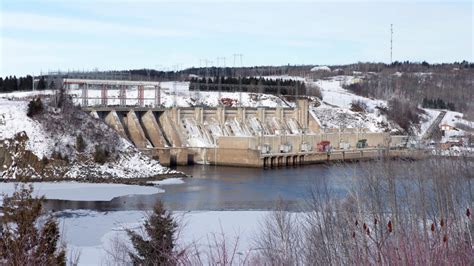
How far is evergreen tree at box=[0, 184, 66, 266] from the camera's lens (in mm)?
6977

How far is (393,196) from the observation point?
10906mm

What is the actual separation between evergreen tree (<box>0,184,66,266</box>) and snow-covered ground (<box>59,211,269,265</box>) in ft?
16.8

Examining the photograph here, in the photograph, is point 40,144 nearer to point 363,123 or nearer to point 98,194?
point 98,194

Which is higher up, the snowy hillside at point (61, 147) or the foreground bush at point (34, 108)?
the foreground bush at point (34, 108)

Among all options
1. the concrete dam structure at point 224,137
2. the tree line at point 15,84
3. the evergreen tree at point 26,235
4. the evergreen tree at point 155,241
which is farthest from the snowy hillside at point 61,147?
the evergreen tree at point 26,235

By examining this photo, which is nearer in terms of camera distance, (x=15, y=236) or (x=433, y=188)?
(x=15, y=236)

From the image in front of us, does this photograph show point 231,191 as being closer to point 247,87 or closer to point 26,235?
point 26,235

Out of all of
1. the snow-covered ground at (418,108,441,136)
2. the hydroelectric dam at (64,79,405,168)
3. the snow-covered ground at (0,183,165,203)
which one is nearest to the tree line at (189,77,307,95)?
the hydroelectric dam at (64,79,405,168)

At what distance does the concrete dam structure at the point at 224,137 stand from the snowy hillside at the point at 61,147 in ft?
11.5

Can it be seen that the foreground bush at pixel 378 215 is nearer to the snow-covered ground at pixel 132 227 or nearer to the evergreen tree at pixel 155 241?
the evergreen tree at pixel 155 241

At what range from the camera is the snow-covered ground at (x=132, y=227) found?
46.2 ft

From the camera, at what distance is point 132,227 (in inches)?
674

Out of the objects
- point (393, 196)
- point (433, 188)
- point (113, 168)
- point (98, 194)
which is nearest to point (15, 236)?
point (393, 196)

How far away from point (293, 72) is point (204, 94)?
71.5m
